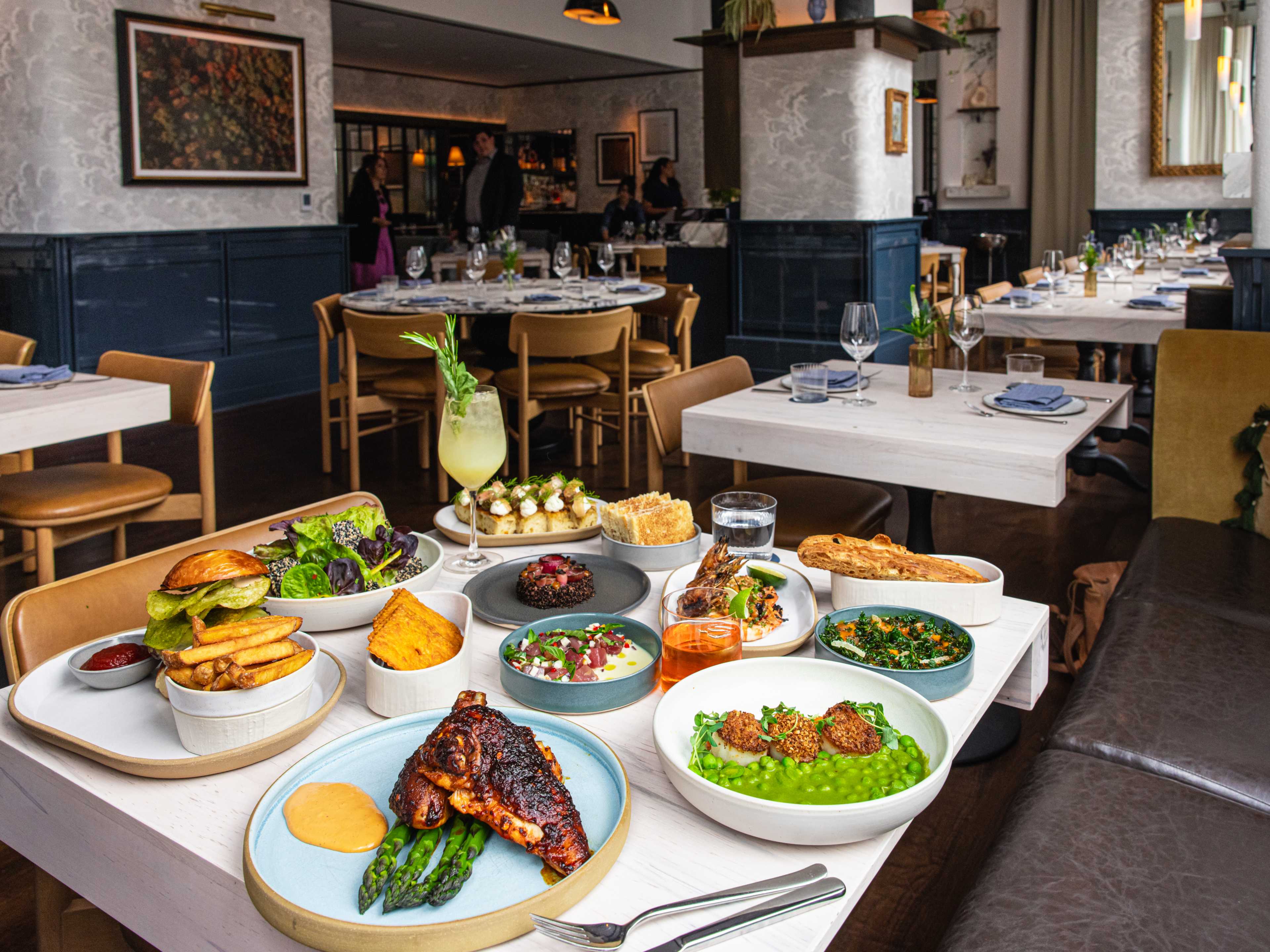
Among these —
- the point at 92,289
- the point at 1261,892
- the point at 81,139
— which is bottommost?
the point at 1261,892

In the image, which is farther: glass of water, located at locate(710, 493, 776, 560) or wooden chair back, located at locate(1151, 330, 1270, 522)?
wooden chair back, located at locate(1151, 330, 1270, 522)

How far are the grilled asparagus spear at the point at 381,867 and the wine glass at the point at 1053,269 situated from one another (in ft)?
15.1

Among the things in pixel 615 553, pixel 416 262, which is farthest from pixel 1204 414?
pixel 416 262

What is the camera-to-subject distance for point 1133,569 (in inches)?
86.4

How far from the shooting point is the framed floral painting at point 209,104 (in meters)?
5.96

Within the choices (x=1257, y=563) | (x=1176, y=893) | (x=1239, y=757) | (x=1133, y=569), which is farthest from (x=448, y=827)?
(x=1257, y=563)

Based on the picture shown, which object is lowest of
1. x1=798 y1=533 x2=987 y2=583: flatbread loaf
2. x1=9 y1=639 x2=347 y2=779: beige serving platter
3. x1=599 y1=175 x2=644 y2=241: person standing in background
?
x1=9 y1=639 x2=347 y2=779: beige serving platter

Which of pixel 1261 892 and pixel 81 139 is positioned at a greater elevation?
pixel 81 139

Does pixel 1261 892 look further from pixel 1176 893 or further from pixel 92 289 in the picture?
pixel 92 289

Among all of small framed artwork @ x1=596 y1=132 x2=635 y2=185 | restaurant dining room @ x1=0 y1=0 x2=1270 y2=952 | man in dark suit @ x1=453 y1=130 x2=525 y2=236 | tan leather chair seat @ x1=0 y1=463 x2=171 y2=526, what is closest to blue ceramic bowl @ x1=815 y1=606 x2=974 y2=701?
restaurant dining room @ x1=0 y1=0 x2=1270 y2=952

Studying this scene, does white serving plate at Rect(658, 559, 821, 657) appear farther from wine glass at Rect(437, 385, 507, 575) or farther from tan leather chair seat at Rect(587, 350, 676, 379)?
tan leather chair seat at Rect(587, 350, 676, 379)

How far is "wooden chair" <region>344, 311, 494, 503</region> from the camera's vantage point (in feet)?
12.9

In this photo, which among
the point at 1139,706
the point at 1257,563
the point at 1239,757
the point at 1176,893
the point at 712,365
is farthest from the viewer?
the point at 712,365

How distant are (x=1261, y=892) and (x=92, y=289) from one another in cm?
621
